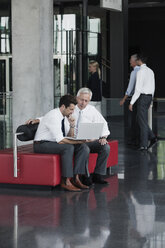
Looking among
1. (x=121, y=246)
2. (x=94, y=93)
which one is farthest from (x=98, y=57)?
(x=121, y=246)

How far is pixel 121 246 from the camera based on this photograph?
5148mm

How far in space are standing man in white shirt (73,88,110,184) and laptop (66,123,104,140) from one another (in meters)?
0.31

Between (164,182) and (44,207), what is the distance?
7.56ft

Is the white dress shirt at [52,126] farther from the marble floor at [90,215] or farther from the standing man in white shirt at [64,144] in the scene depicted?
the marble floor at [90,215]

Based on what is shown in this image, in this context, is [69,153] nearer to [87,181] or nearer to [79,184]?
[79,184]

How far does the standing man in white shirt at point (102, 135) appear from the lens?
27.1 ft

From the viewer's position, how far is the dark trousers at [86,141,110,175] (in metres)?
8.31

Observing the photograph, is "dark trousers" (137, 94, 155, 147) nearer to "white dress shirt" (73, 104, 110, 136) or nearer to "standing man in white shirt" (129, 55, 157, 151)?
"standing man in white shirt" (129, 55, 157, 151)

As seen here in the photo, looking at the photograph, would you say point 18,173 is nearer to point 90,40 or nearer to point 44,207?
point 44,207

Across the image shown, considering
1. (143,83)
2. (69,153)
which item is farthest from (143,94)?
(69,153)

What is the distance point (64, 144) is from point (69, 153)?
0.46 ft

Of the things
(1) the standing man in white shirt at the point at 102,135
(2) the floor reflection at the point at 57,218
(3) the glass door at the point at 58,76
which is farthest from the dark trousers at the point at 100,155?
(3) the glass door at the point at 58,76

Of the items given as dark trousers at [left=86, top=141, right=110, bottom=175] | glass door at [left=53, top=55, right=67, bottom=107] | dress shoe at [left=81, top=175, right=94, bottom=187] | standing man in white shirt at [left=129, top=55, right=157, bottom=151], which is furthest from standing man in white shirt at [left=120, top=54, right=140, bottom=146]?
dress shoe at [left=81, top=175, right=94, bottom=187]

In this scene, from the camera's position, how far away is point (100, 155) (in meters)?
8.34
